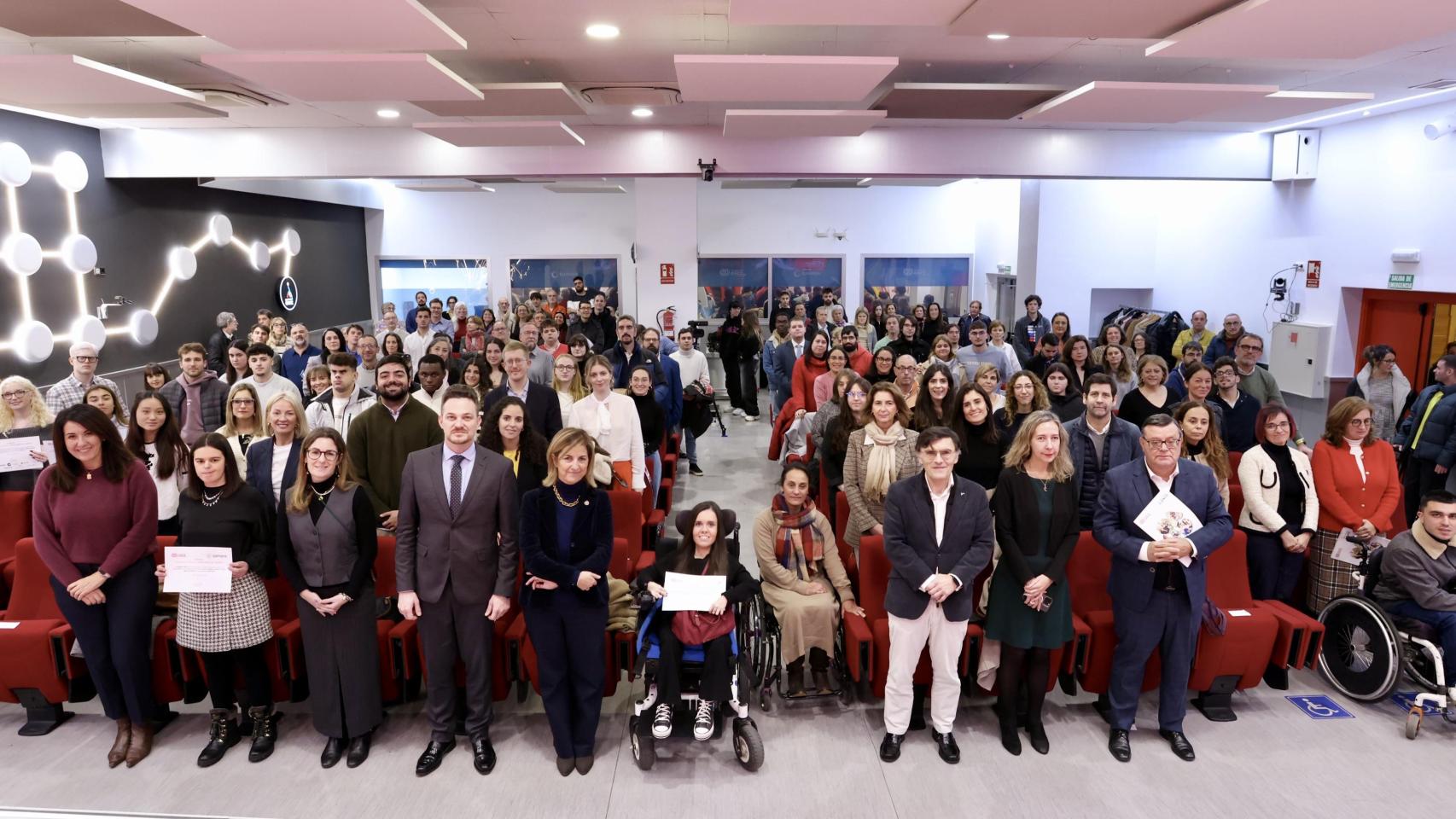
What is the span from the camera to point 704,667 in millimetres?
3854

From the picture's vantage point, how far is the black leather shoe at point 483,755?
3.77 metres

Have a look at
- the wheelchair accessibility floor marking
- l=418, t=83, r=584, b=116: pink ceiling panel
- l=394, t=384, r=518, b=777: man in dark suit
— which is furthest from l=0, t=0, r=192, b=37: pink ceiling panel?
the wheelchair accessibility floor marking

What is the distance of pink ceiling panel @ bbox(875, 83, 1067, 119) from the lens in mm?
6750

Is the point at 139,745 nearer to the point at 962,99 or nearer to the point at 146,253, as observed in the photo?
the point at 962,99

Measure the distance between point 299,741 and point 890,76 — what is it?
6532mm

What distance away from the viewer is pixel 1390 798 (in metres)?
3.57

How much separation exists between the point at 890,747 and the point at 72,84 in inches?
275

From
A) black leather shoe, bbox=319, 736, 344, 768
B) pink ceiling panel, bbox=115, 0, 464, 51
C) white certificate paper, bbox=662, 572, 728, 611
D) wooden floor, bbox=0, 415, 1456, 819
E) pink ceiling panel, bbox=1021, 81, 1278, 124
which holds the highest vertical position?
pink ceiling panel, bbox=1021, 81, 1278, 124

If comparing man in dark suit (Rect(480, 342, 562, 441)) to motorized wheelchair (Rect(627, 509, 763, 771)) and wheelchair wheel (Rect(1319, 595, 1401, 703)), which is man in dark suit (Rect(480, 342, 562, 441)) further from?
wheelchair wheel (Rect(1319, 595, 1401, 703))

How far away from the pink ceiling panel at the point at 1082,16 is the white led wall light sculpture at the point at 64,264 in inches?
349

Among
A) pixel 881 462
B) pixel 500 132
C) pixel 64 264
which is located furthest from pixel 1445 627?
pixel 64 264

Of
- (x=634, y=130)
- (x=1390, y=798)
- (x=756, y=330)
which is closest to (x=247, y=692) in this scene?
(x=1390, y=798)

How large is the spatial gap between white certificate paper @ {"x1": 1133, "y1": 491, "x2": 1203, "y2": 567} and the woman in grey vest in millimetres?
3490

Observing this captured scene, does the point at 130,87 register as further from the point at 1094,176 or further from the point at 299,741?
the point at 1094,176
